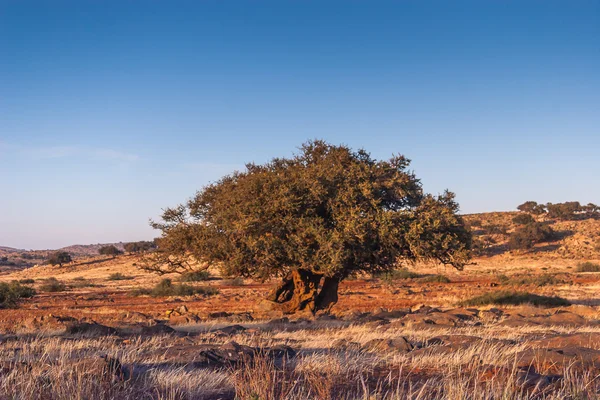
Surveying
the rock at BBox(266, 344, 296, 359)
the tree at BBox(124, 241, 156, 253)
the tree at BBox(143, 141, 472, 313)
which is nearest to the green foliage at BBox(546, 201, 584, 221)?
the tree at BBox(124, 241, 156, 253)

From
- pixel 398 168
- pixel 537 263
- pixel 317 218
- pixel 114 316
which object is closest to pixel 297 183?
pixel 317 218

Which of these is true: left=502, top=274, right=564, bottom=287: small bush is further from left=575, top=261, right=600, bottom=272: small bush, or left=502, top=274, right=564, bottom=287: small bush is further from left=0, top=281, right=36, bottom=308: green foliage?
left=0, top=281, right=36, bottom=308: green foliage

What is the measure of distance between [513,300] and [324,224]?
42.0ft

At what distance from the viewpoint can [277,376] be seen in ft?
23.1

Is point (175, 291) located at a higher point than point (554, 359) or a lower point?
lower

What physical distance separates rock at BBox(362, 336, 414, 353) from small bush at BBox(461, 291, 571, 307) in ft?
61.6

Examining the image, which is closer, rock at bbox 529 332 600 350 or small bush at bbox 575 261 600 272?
rock at bbox 529 332 600 350

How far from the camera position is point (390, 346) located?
10211 millimetres

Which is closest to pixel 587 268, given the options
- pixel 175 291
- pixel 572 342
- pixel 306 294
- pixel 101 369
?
pixel 175 291

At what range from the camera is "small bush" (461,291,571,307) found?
26969mm

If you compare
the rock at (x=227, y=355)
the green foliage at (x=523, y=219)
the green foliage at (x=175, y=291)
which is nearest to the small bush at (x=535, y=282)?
the green foliage at (x=175, y=291)

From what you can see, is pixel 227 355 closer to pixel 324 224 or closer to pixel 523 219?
pixel 324 224

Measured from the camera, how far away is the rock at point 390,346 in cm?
996

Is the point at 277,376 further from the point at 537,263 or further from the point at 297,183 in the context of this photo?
the point at 537,263
